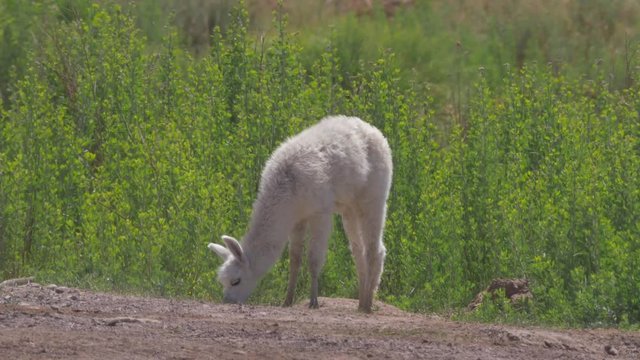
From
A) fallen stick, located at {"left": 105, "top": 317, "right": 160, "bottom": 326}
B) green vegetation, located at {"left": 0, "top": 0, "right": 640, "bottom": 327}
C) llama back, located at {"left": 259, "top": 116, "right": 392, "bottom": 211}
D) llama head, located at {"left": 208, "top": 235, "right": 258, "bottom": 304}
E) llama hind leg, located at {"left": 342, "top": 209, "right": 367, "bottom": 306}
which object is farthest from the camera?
green vegetation, located at {"left": 0, "top": 0, "right": 640, "bottom": 327}

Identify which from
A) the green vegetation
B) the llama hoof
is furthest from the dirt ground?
the green vegetation

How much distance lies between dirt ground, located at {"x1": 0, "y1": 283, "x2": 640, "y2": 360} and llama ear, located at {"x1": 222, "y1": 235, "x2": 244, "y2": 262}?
41.8 inches

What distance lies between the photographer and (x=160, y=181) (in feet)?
53.5

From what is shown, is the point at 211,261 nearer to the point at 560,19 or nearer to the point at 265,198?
the point at 265,198

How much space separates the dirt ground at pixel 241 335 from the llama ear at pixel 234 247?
3.48ft

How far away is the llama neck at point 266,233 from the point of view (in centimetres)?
1277

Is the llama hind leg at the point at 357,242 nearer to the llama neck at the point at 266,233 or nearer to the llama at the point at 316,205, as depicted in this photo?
the llama at the point at 316,205

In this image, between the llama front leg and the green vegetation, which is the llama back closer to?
the llama front leg

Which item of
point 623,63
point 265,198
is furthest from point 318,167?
point 623,63

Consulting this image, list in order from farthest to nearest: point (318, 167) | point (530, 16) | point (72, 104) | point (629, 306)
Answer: point (530, 16) → point (72, 104) → point (629, 306) → point (318, 167)

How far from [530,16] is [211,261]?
1377cm

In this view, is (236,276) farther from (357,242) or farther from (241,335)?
(241,335)

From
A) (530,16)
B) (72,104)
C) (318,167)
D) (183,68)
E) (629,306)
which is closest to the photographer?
(318,167)

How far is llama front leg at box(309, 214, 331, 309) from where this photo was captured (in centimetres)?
1273
